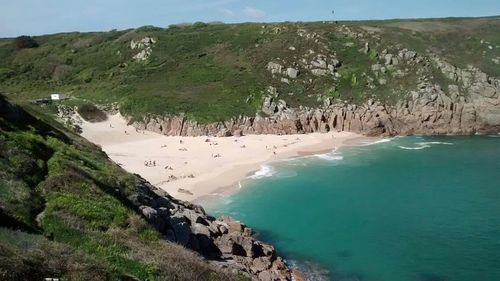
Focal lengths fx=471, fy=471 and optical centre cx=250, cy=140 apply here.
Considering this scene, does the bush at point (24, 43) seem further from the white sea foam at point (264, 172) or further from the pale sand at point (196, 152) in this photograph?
the white sea foam at point (264, 172)

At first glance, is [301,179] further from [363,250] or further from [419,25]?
[419,25]

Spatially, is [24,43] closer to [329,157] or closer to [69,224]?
[329,157]

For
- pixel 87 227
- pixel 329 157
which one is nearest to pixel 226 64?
pixel 329 157

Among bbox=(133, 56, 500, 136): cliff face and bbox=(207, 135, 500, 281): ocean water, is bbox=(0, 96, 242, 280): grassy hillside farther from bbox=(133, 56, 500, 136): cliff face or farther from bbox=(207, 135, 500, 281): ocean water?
bbox=(133, 56, 500, 136): cliff face

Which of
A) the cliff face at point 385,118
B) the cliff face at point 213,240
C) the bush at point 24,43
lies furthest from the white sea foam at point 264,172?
the bush at point 24,43

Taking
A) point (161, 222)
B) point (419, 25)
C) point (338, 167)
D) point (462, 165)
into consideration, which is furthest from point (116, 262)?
point (419, 25)

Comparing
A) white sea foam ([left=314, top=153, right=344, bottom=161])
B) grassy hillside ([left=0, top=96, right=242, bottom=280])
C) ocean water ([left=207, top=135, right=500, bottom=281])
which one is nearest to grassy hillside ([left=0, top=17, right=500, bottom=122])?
white sea foam ([left=314, top=153, right=344, bottom=161])
